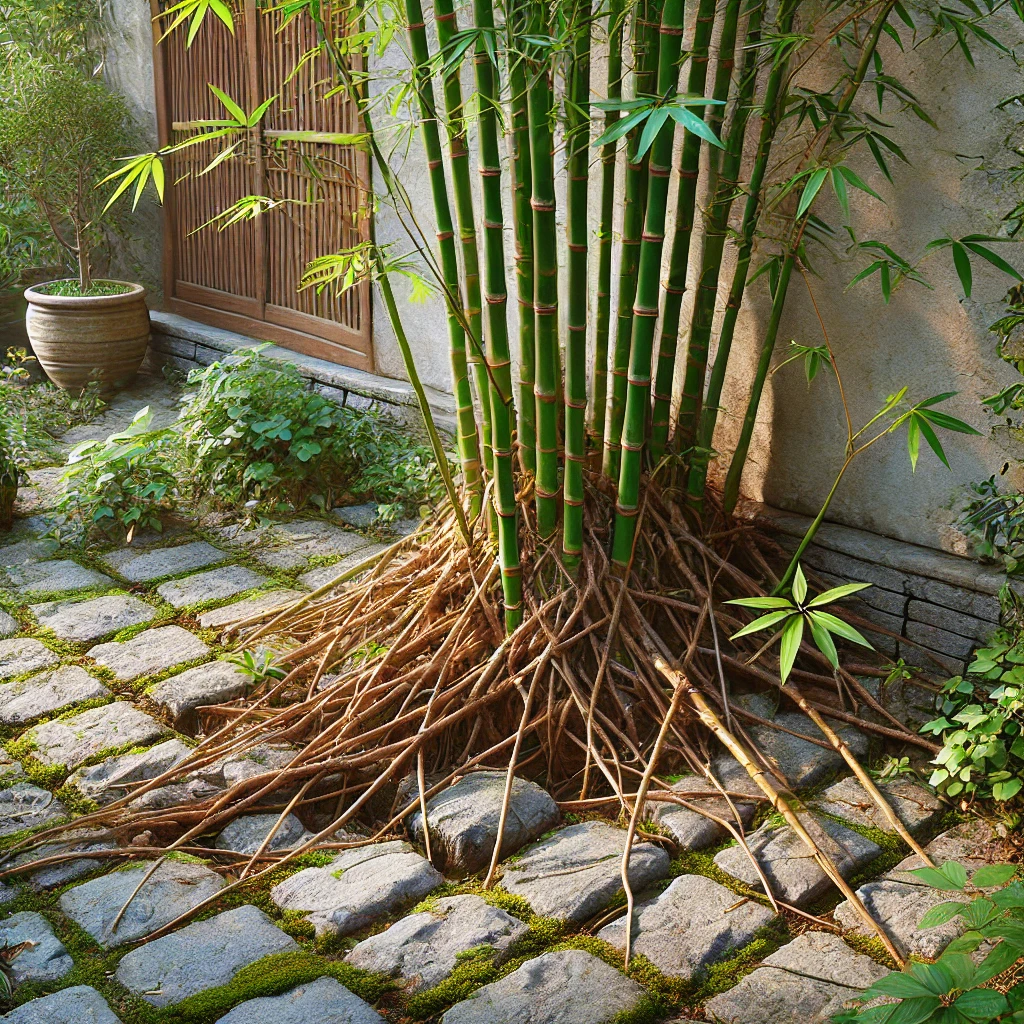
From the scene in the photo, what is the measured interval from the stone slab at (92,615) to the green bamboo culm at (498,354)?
1.53 m

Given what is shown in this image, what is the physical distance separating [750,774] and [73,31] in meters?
6.71

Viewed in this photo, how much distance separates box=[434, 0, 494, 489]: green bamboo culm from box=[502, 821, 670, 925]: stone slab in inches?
39.7

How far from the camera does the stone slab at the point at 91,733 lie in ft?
9.70

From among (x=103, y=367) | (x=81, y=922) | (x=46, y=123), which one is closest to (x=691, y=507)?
(x=81, y=922)

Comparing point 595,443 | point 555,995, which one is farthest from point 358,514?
point 555,995

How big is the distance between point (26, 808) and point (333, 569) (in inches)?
62.9

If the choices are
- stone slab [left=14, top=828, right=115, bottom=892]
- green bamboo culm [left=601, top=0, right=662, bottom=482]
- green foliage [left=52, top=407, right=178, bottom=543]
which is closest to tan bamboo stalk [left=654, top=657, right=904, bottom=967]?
green bamboo culm [left=601, top=0, right=662, bottom=482]

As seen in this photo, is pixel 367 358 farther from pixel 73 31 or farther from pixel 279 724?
pixel 73 31

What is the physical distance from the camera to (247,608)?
380cm

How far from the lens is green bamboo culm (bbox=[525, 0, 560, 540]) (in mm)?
2529

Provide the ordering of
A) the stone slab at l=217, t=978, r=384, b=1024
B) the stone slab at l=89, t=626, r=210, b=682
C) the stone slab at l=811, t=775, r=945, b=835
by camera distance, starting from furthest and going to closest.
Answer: the stone slab at l=89, t=626, r=210, b=682 < the stone slab at l=811, t=775, r=945, b=835 < the stone slab at l=217, t=978, r=384, b=1024

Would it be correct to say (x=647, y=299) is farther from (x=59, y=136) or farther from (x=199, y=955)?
(x=59, y=136)

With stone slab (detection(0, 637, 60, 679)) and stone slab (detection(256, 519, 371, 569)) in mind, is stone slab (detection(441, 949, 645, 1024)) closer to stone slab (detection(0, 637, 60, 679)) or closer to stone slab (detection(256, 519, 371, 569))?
stone slab (detection(0, 637, 60, 679))

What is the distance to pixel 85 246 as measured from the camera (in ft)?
21.5
